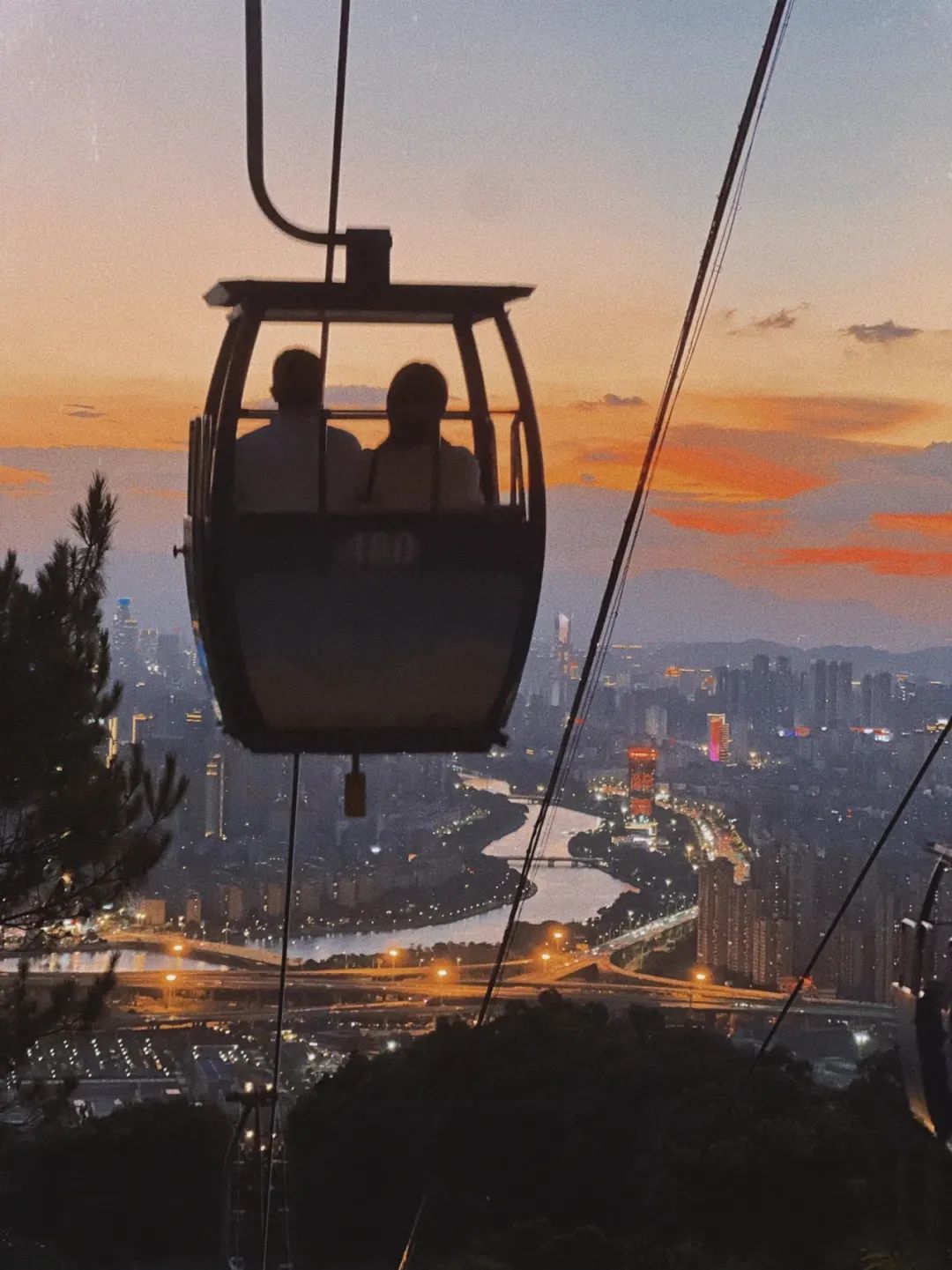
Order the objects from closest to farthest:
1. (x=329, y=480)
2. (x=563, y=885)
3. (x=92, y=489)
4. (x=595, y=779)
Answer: (x=329, y=480) < (x=92, y=489) < (x=563, y=885) < (x=595, y=779)

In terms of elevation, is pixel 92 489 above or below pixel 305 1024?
above

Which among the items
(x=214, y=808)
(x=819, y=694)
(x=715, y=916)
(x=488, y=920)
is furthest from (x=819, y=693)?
(x=214, y=808)

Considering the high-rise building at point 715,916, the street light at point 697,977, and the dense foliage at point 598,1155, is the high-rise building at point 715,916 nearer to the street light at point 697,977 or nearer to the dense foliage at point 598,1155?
the street light at point 697,977

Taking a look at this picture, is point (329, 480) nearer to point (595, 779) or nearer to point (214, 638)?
point (214, 638)

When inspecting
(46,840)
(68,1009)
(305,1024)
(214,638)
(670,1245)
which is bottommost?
(305,1024)

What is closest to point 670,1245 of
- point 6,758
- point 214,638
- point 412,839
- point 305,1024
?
point 6,758

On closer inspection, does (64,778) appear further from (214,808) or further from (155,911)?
(155,911)
